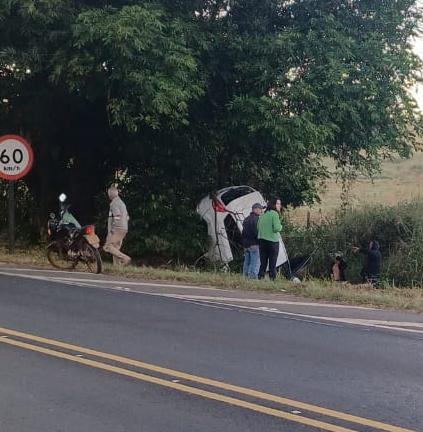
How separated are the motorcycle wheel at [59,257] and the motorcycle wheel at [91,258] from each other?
337 mm

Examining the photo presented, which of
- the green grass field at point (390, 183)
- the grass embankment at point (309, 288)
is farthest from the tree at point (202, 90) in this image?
the green grass field at point (390, 183)

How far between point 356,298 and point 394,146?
9.67 m

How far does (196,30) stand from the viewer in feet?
59.5

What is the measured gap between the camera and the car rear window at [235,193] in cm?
2052

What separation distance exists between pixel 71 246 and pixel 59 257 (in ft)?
1.98

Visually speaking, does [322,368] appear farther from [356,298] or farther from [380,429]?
[356,298]

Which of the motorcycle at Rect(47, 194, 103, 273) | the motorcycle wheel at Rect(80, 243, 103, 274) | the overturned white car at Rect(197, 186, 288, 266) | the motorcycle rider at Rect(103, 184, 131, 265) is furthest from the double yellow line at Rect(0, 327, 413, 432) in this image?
the overturned white car at Rect(197, 186, 288, 266)

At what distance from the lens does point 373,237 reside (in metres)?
20.9

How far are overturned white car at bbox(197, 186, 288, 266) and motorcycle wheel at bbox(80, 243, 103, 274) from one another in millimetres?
4973

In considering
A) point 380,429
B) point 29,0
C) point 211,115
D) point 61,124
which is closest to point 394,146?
point 211,115

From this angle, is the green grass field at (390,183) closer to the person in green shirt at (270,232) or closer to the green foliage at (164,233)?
the green foliage at (164,233)

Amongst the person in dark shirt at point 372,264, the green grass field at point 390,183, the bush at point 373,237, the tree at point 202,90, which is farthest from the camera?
the green grass field at point 390,183

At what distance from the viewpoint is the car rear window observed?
20.5 metres

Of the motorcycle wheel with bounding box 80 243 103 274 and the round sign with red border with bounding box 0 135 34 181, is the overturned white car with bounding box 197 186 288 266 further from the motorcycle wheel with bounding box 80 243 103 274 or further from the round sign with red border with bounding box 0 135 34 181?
the motorcycle wheel with bounding box 80 243 103 274
